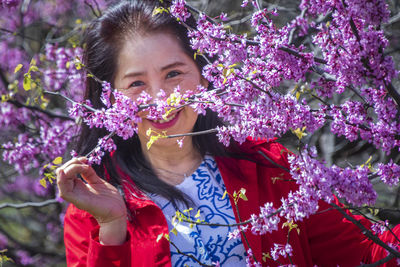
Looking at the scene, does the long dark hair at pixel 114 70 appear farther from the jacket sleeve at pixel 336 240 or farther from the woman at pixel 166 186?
the jacket sleeve at pixel 336 240

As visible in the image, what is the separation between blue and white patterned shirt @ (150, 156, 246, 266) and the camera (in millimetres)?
2125

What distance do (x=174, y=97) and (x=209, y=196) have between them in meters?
0.86

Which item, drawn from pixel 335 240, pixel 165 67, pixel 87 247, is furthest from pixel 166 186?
pixel 335 240

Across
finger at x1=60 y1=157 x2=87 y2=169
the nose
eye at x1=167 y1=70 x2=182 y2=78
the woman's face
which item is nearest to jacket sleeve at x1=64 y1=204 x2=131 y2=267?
finger at x1=60 y1=157 x2=87 y2=169

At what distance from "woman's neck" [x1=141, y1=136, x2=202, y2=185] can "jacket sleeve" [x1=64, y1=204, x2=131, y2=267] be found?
1.35 feet

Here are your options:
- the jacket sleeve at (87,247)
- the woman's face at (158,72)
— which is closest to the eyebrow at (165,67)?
the woman's face at (158,72)

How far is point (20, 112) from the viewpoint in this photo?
4.21 m

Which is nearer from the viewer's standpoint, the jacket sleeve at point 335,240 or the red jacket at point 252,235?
the red jacket at point 252,235

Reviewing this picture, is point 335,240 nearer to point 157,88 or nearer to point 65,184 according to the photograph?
point 157,88

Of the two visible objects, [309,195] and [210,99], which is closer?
[309,195]

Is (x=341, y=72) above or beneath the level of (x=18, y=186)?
beneath

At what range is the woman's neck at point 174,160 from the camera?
2.43 metres

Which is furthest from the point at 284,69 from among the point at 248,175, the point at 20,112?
the point at 20,112

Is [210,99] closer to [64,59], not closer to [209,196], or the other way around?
[209,196]
